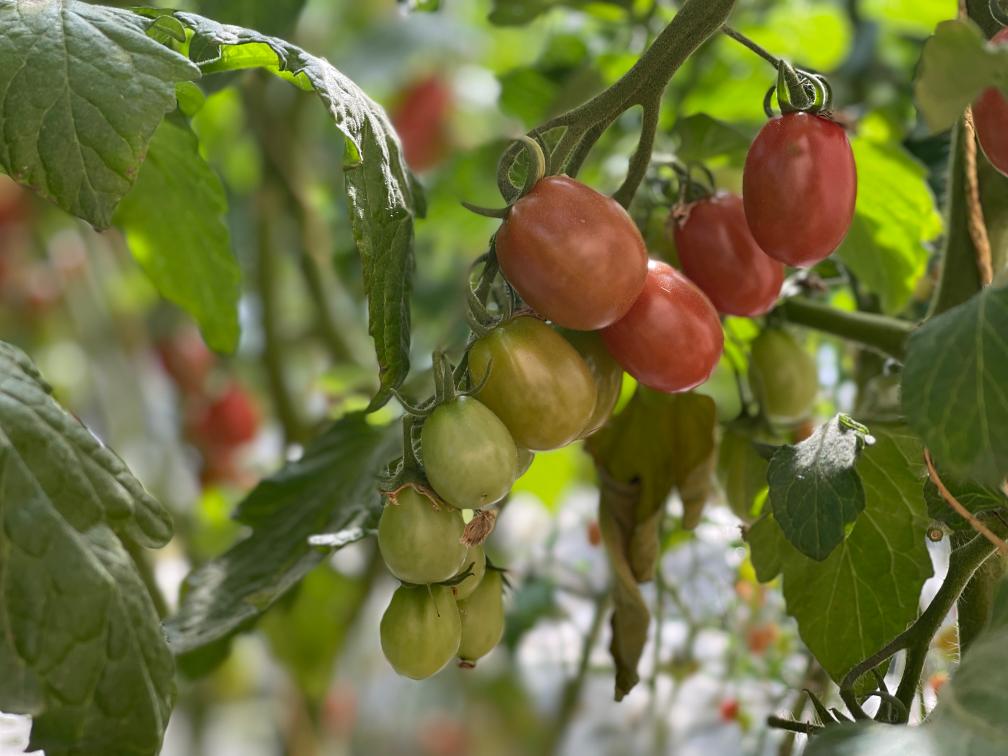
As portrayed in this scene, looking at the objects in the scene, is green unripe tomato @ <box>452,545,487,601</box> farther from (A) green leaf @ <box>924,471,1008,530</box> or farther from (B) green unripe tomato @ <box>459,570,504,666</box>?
(A) green leaf @ <box>924,471,1008,530</box>

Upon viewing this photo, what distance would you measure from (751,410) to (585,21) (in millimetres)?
473

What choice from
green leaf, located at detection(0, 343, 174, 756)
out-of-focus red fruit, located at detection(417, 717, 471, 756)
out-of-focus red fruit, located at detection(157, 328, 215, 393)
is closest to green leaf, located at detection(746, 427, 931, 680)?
green leaf, located at detection(0, 343, 174, 756)

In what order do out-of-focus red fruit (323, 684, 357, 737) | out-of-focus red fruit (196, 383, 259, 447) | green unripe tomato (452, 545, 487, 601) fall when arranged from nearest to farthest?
1. green unripe tomato (452, 545, 487, 601)
2. out-of-focus red fruit (323, 684, 357, 737)
3. out-of-focus red fruit (196, 383, 259, 447)

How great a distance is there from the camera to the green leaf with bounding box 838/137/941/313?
0.59m

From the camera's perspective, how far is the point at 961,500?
0.40 meters

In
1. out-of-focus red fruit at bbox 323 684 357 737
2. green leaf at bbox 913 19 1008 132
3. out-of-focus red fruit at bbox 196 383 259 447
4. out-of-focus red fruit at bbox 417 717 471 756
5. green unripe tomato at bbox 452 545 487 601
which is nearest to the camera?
green leaf at bbox 913 19 1008 132

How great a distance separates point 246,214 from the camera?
132 cm

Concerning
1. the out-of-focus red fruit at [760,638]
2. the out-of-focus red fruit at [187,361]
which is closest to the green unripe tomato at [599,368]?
the out-of-focus red fruit at [760,638]

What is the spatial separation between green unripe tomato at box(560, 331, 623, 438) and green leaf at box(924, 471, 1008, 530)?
122 mm

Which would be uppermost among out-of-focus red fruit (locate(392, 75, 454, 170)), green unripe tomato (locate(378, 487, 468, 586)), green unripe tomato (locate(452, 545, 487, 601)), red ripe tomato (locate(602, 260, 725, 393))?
red ripe tomato (locate(602, 260, 725, 393))

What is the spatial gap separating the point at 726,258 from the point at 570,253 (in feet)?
0.40

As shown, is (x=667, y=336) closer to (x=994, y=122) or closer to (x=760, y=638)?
(x=994, y=122)

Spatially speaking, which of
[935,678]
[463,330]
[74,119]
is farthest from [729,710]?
[74,119]

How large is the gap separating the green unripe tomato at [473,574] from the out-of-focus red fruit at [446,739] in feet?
4.21
